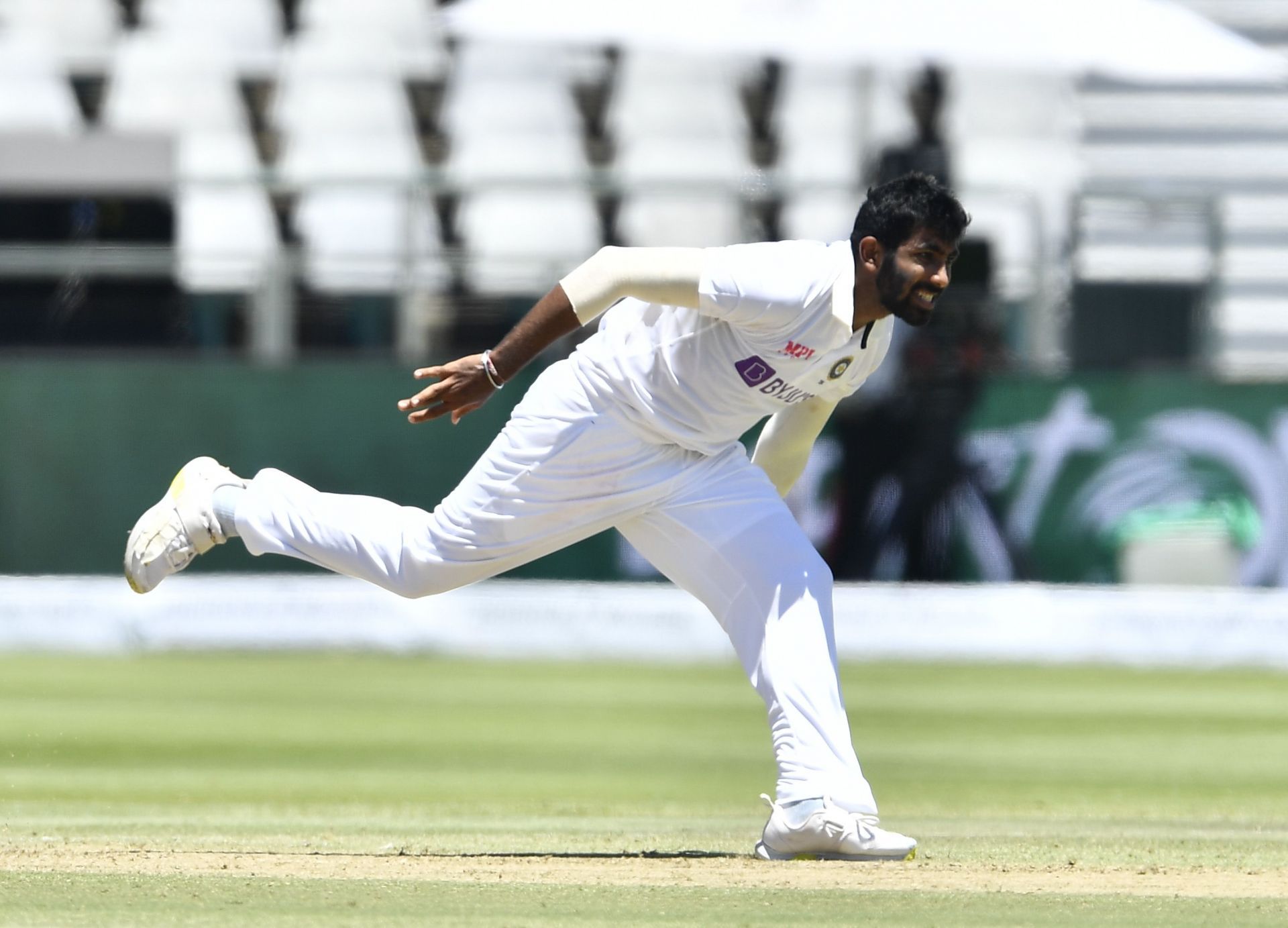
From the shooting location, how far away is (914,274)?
5465 mm

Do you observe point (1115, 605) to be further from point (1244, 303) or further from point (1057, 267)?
point (1244, 303)

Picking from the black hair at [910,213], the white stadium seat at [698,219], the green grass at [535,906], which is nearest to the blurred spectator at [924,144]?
the white stadium seat at [698,219]

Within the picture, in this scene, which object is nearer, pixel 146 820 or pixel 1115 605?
pixel 146 820

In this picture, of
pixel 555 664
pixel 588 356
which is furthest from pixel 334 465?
pixel 588 356

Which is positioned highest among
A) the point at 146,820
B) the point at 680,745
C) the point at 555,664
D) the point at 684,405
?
the point at 684,405

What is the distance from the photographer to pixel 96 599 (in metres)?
13.3

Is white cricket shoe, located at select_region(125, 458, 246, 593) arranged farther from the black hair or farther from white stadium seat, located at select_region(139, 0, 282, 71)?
white stadium seat, located at select_region(139, 0, 282, 71)

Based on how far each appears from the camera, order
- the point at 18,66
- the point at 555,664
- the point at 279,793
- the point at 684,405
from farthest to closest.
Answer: the point at 18,66
the point at 555,664
the point at 279,793
the point at 684,405

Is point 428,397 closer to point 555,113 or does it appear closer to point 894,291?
point 894,291

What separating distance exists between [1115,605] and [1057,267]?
2.22m

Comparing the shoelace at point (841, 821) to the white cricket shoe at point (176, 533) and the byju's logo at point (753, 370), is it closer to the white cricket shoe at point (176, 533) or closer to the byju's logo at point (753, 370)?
the byju's logo at point (753, 370)

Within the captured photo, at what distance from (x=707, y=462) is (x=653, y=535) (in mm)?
247

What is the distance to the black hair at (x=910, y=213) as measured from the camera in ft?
18.0

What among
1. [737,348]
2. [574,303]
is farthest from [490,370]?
[737,348]
